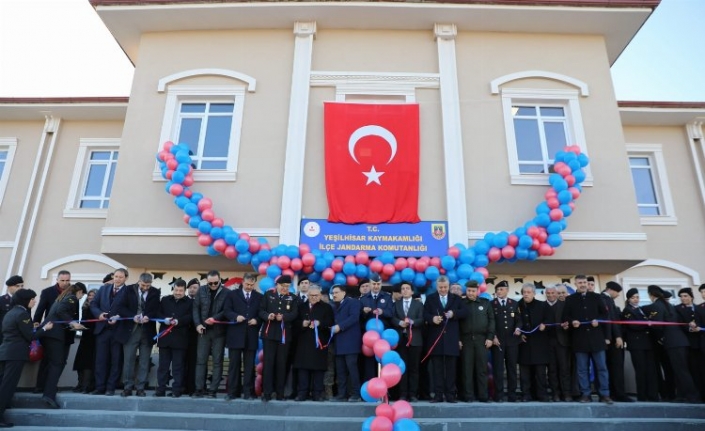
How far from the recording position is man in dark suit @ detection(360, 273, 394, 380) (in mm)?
7000

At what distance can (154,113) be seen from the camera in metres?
10.2

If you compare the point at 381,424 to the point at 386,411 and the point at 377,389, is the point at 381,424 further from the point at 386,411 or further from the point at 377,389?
the point at 377,389

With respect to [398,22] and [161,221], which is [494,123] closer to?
[398,22]

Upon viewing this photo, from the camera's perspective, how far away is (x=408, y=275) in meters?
8.37

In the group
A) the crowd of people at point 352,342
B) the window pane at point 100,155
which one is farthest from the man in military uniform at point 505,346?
the window pane at point 100,155

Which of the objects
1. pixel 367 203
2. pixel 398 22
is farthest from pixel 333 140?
pixel 398 22

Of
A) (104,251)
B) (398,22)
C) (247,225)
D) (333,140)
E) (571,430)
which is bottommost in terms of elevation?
(571,430)

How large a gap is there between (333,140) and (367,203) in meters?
1.48

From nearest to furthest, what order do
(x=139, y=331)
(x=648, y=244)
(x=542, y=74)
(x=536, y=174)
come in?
1. (x=139, y=331)
2. (x=536, y=174)
3. (x=542, y=74)
4. (x=648, y=244)

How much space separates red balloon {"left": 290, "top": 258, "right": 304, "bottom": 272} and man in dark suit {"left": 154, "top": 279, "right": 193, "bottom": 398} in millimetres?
1828

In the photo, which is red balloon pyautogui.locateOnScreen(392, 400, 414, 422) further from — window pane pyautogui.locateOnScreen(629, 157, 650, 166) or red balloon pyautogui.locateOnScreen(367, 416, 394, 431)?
window pane pyautogui.locateOnScreen(629, 157, 650, 166)

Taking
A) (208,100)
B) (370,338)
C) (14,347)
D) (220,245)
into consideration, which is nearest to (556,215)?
(370,338)

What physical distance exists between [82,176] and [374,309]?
8840 millimetres

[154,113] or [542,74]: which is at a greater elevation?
[542,74]
